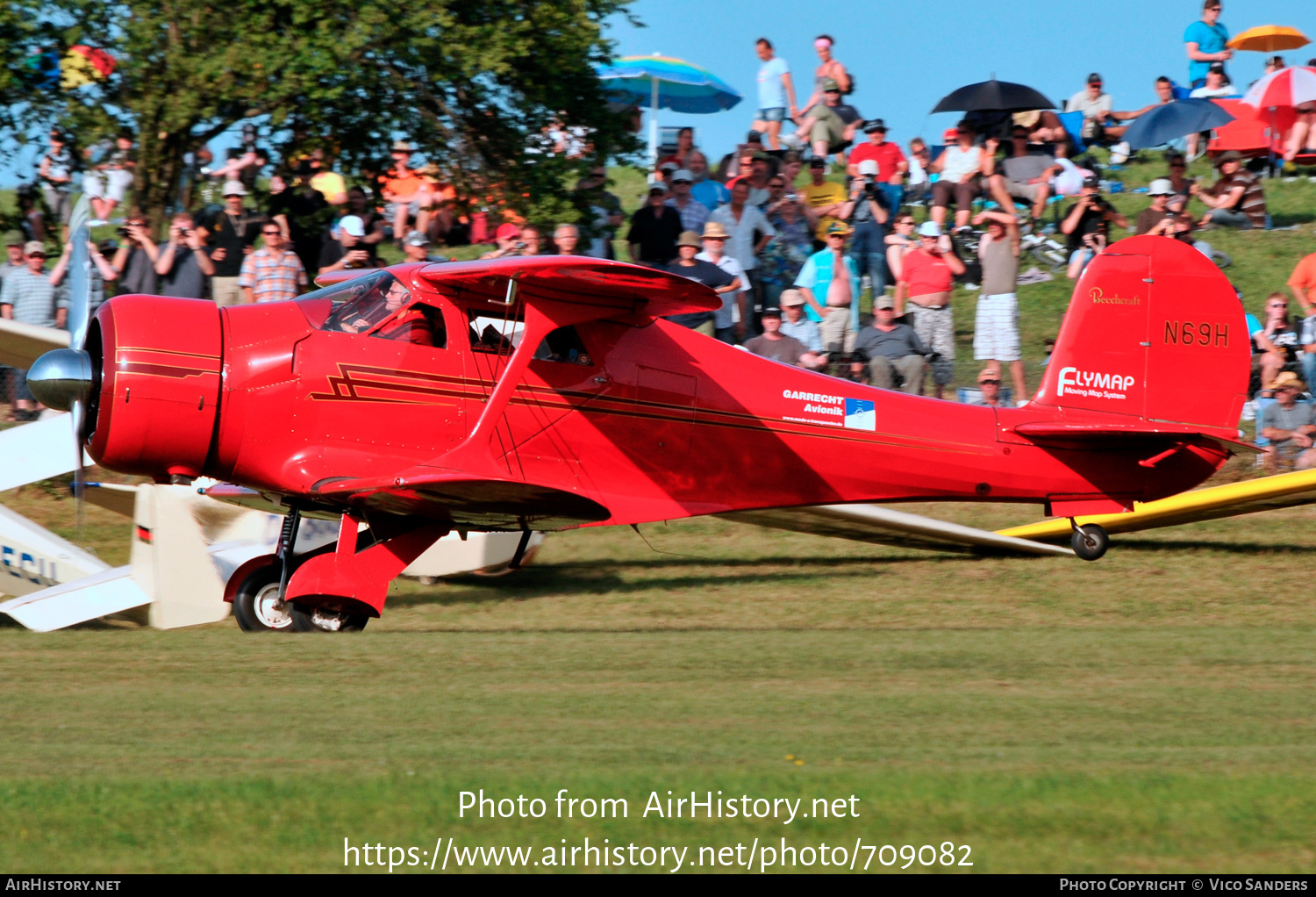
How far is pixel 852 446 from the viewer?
377 inches

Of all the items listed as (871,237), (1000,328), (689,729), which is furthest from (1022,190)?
(689,729)

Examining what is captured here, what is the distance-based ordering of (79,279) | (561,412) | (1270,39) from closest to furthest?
(561,412) → (79,279) → (1270,39)

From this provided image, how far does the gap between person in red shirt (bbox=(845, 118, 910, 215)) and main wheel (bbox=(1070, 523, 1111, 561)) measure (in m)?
6.88

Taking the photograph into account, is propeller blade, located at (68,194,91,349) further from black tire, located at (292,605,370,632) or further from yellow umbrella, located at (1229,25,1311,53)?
yellow umbrella, located at (1229,25,1311,53)

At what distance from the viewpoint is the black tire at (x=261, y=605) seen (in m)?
8.57

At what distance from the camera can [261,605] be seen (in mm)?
8617

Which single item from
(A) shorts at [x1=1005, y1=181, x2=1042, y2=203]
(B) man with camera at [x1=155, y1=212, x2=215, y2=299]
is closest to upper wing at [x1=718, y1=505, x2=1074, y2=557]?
(B) man with camera at [x1=155, y1=212, x2=215, y2=299]

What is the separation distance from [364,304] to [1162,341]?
5.99m

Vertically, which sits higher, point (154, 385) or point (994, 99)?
point (994, 99)

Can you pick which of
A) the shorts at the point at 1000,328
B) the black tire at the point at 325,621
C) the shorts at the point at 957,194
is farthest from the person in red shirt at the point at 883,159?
the black tire at the point at 325,621

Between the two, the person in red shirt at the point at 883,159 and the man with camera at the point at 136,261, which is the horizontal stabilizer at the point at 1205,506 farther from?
the man with camera at the point at 136,261

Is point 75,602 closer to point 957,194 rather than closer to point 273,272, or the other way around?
point 273,272

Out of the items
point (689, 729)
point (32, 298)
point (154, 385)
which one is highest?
point (32, 298)

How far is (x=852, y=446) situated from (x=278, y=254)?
5.67m
